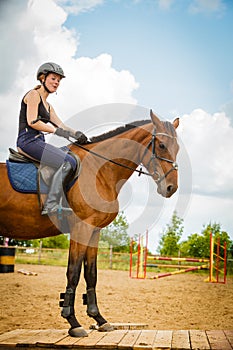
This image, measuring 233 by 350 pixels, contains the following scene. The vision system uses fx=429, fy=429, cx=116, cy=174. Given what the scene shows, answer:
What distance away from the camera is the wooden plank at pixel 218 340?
4172 mm

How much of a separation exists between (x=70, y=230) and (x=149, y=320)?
314 centimetres

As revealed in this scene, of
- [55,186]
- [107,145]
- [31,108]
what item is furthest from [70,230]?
[31,108]

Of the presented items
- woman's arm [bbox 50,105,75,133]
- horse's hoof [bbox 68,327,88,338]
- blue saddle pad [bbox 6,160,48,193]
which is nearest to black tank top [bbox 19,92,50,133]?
woman's arm [bbox 50,105,75,133]

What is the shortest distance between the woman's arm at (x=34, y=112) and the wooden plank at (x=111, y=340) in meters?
2.30

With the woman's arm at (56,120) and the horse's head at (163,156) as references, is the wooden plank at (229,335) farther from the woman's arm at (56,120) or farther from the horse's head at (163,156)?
the woman's arm at (56,120)

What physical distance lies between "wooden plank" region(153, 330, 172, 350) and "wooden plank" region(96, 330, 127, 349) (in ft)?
1.31

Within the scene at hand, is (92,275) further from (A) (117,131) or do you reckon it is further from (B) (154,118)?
(B) (154,118)

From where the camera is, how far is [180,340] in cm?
452

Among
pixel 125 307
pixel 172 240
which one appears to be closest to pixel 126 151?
pixel 125 307

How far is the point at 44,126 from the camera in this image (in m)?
4.66

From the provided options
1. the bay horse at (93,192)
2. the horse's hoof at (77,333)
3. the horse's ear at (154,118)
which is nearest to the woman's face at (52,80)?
the bay horse at (93,192)

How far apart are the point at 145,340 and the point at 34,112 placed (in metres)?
2.73

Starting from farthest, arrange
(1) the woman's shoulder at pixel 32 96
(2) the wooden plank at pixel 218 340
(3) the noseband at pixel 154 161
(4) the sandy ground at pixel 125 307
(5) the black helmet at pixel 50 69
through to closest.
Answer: (4) the sandy ground at pixel 125 307
(5) the black helmet at pixel 50 69
(1) the woman's shoulder at pixel 32 96
(3) the noseband at pixel 154 161
(2) the wooden plank at pixel 218 340

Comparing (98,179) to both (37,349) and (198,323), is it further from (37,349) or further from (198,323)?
(198,323)
